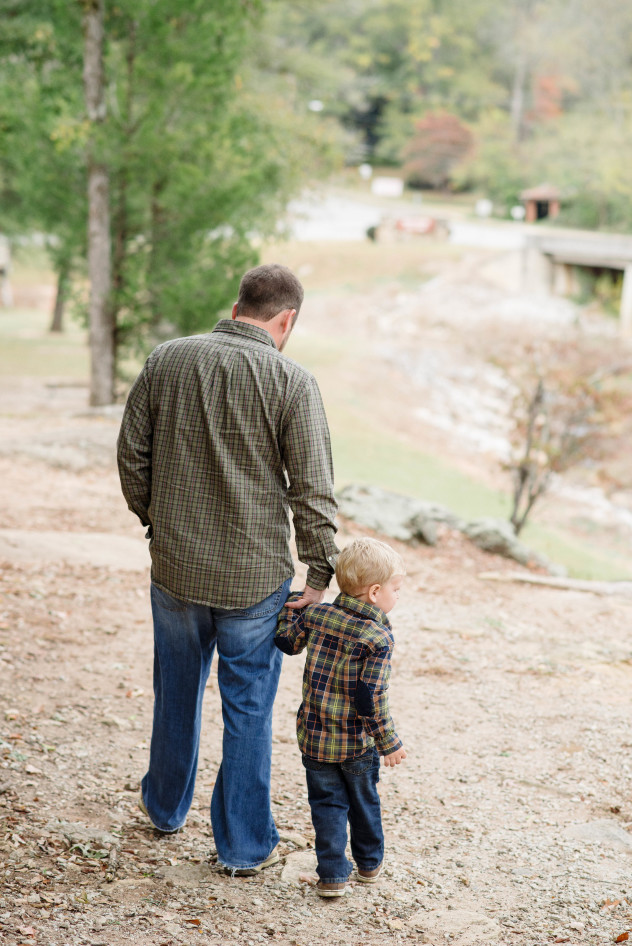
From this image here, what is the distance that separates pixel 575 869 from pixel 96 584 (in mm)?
4209

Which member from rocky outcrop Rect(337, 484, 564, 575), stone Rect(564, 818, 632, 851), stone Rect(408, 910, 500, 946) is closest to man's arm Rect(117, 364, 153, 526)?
stone Rect(408, 910, 500, 946)

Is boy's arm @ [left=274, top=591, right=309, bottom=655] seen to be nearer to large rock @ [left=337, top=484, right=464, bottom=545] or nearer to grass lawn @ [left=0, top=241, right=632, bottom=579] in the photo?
large rock @ [left=337, top=484, right=464, bottom=545]

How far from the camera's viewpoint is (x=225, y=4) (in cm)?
1277

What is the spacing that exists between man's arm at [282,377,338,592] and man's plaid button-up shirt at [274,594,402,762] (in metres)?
0.16

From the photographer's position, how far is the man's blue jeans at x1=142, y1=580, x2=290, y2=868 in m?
3.09

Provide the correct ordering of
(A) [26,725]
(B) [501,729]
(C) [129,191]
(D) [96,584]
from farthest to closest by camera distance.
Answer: (C) [129,191]
(D) [96,584]
(B) [501,729]
(A) [26,725]

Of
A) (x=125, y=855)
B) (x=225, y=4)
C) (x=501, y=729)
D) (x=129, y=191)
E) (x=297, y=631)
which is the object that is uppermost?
(x=225, y=4)

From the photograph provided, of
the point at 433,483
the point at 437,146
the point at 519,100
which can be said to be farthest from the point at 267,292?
the point at 519,100

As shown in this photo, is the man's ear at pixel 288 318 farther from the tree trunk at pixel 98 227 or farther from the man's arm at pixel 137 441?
the tree trunk at pixel 98 227

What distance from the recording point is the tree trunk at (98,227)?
12727mm

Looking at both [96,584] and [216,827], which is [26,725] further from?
[96,584]

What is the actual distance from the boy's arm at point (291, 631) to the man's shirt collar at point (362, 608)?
153 mm

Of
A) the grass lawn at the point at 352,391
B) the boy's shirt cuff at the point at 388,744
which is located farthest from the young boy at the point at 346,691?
the grass lawn at the point at 352,391

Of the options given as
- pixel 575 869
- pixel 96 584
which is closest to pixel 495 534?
pixel 96 584
